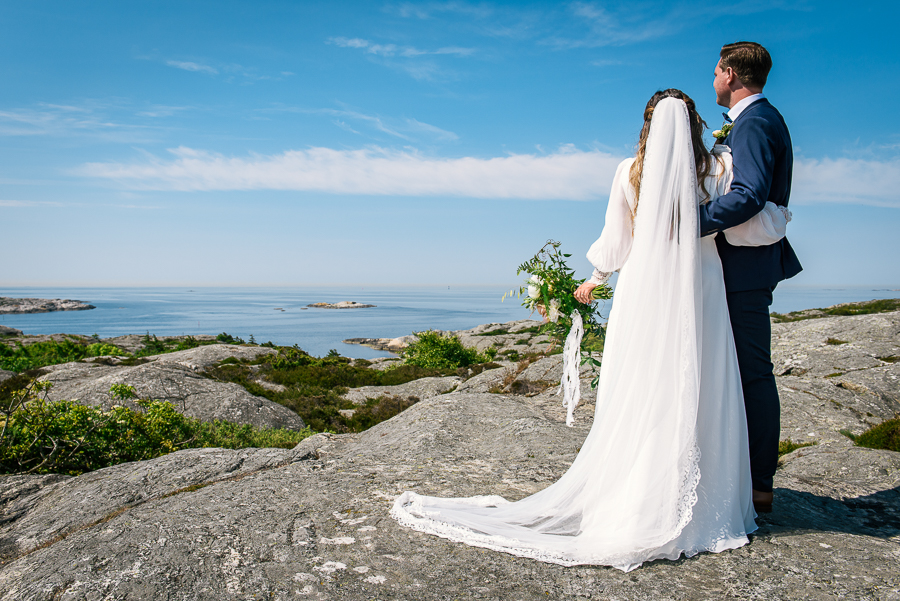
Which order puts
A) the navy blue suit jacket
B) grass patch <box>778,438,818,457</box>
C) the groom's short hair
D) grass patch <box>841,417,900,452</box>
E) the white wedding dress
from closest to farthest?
the white wedding dress, the navy blue suit jacket, the groom's short hair, grass patch <box>778,438,818,457</box>, grass patch <box>841,417,900,452</box>

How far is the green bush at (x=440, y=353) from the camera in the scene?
24.2m

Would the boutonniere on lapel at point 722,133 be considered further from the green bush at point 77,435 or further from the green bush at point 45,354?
the green bush at point 45,354

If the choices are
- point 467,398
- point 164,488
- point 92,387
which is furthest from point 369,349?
point 164,488

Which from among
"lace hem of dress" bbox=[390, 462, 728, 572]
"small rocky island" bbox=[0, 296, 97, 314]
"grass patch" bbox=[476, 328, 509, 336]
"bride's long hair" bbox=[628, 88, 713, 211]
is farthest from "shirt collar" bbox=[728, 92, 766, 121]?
"small rocky island" bbox=[0, 296, 97, 314]

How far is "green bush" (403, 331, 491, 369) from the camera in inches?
952

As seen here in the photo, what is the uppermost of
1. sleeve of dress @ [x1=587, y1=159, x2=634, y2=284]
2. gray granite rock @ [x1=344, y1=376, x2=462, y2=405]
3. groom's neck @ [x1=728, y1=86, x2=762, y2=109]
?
groom's neck @ [x1=728, y1=86, x2=762, y2=109]

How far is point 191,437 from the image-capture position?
26.2ft

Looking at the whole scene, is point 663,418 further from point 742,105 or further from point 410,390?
point 410,390

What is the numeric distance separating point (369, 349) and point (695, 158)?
154ft

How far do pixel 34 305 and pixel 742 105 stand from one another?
5315 inches

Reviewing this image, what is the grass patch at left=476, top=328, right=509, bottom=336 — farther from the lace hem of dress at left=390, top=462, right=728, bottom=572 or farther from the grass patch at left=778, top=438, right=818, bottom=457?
the lace hem of dress at left=390, top=462, right=728, bottom=572

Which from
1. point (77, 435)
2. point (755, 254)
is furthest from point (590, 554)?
point (77, 435)

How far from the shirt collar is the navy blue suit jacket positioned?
0.03 meters

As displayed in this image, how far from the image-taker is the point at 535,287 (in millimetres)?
3932
